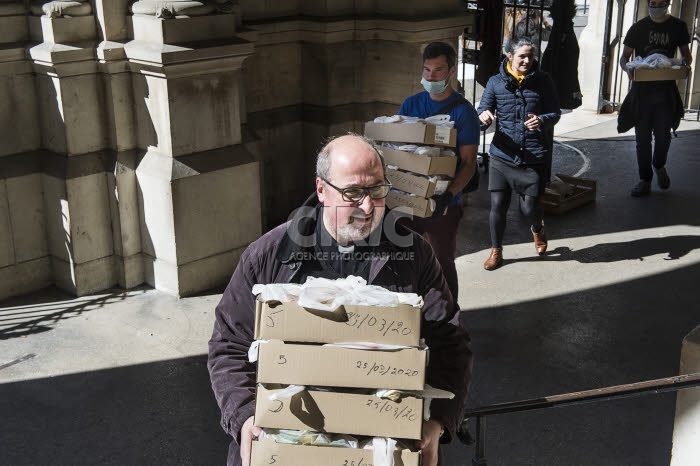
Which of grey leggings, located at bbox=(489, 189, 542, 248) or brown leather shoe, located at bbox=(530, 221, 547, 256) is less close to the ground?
grey leggings, located at bbox=(489, 189, 542, 248)

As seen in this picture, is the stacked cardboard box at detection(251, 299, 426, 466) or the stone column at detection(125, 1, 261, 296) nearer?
the stacked cardboard box at detection(251, 299, 426, 466)

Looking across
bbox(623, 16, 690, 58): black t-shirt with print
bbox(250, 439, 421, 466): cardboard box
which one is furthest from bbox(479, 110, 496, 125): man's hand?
bbox(250, 439, 421, 466): cardboard box

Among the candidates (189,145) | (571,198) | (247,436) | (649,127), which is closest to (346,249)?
(247,436)

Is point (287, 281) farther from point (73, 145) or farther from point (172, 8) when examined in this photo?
point (73, 145)

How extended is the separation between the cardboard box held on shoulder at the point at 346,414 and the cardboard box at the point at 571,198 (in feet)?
22.8

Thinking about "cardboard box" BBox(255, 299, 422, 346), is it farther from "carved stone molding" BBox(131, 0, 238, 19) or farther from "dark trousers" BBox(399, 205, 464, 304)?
"carved stone molding" BBox(131, 0, 238, 19)

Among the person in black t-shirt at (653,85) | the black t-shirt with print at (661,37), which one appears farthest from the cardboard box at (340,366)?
the black t-shirt with print at (661,37)

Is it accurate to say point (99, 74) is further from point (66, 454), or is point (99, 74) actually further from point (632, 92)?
point (632, 92)

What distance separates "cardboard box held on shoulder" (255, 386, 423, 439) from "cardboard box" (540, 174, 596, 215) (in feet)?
22.8

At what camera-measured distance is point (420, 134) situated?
19.6 ft

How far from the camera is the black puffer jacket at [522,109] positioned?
25.5ft

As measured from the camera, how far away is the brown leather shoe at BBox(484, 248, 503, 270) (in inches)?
320

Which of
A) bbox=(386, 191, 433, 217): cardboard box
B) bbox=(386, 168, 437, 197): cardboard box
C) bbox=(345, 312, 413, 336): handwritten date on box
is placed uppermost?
bbox=(345, 312, 413, 336): handwritten date on box

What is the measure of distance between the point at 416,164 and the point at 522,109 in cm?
211
